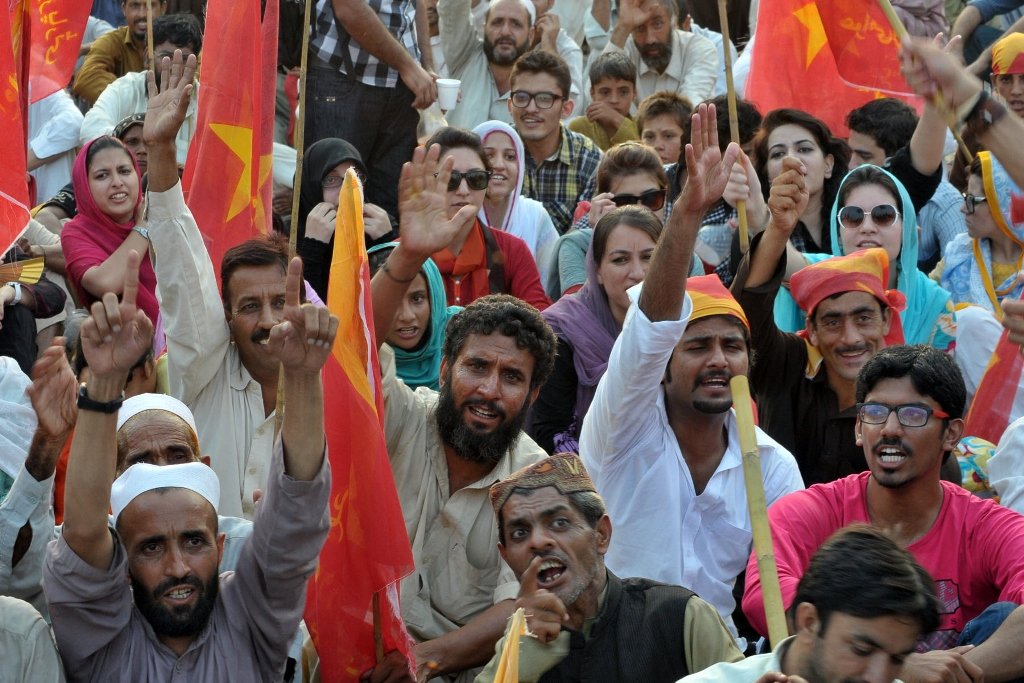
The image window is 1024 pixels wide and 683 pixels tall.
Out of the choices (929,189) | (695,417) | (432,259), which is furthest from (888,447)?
(929,189)

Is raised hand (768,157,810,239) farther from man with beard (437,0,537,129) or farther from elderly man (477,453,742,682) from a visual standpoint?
man with beard (437,0,537,129)

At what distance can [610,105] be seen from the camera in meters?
9.43

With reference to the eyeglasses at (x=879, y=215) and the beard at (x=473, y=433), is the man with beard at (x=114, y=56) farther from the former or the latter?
the beard at (x=473, y=433)

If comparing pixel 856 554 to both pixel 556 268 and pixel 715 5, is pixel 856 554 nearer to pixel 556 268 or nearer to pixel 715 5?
pixel 556 268

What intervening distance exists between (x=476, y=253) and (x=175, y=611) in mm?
2895

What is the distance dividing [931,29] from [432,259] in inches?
193

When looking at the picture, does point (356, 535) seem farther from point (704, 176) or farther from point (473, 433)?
point (704, 176)

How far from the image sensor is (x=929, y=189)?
289 inches

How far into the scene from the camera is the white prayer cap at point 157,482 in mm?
4168

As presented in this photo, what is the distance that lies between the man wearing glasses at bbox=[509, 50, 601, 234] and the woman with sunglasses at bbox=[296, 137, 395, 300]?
1281mm

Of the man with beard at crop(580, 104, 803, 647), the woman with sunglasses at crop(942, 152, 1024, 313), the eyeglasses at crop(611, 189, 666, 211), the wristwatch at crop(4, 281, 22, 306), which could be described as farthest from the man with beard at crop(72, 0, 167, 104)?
the man with beard at crop(580, 104, 803, 647)

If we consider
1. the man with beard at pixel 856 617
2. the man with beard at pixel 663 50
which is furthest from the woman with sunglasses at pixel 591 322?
the man with beard at pixel 663 50

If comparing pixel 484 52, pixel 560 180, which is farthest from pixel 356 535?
pixel 484 52

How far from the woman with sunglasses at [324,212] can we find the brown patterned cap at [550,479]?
1.67 meters
